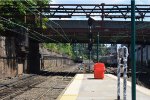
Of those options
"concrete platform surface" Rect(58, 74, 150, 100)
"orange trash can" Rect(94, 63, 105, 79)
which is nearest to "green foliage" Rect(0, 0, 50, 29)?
"orange trash can" Rect(94, 63, 105, 79)

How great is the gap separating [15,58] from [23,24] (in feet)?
13.5

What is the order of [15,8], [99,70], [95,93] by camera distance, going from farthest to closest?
[15,8] < [99,70] < [95,93]

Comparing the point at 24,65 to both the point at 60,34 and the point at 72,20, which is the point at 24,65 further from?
the point at 72,20

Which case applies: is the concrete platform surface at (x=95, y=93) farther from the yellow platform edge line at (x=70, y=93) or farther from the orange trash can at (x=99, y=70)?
the orange trash can at (x=99, y=70)

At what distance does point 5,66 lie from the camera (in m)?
45.9

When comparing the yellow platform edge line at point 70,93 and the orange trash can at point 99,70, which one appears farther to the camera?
the orange trash can at point 99,70

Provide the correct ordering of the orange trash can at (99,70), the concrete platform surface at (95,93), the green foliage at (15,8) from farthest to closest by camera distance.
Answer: the green foliage at (15,8) → the orange trash can at (99,70) → the concrete platform surface at (95,93)

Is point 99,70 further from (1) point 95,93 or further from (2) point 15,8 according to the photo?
(2) point 15,8

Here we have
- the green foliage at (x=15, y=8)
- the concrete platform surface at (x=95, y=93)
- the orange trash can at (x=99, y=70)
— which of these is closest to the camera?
the concrete platform surface at (x=95, y=93)

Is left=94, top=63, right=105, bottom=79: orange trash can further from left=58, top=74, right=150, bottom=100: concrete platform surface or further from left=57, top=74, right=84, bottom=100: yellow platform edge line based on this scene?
left=57, top=74, right=84, bottom=100: yellow platform edge line

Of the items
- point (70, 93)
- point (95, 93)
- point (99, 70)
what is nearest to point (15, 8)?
point (99, 70)

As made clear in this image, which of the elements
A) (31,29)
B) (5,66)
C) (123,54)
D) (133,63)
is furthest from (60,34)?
(133,63)

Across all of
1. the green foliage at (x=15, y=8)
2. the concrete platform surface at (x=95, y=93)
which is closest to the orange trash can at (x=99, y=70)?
the concrete platform surface at (x=95, y=93)

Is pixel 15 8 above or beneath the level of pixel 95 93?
above
